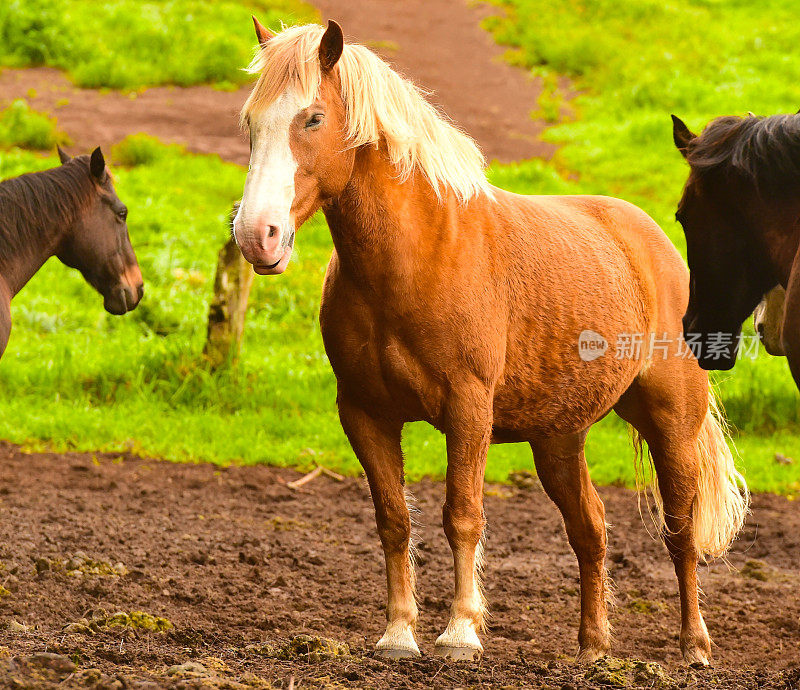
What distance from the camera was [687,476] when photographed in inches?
194

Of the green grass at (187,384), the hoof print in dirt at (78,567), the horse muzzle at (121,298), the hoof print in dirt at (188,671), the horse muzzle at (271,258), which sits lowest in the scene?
the green grass at (187,384)

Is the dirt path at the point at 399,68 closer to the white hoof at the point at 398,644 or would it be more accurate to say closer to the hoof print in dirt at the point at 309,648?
the white hoof at the point at 398,644

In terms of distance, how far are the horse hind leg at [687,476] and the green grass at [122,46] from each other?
39.5 ft

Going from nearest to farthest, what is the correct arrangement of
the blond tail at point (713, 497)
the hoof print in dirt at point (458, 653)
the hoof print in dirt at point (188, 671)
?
the hoof print in dirt at point (188, 671) < the hoof print in dirt at point (458, 653) < the blond tail at point (713, 497)

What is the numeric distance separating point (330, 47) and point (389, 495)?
1.69 m

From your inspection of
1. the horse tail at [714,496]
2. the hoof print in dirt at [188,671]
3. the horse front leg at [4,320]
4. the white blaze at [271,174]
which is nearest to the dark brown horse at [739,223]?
the horse tail at [714,496]

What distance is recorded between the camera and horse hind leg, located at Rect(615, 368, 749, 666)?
15.8 ft

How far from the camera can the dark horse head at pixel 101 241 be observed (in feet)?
19.4

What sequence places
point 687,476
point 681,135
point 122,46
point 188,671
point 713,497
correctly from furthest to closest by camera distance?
point 122,46, point 713,497, point 687,476, point 681,135, point 188,671

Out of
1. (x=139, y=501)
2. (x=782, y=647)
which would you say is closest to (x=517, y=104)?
(x=139, y=501)

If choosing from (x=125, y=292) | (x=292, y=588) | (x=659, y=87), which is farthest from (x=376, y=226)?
(x=659, y=87)

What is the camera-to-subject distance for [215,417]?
330 inches

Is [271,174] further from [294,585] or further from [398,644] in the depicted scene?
[294,585]

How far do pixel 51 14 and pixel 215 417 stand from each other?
418 inches
